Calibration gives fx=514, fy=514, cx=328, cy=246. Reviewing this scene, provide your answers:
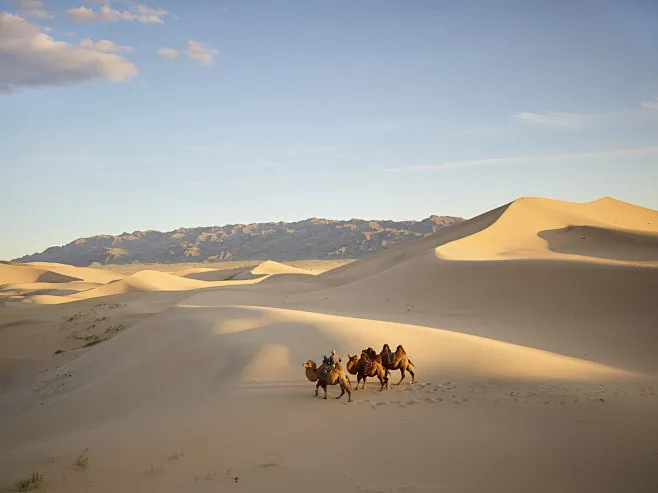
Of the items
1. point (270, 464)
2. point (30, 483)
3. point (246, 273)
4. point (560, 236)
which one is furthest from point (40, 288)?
point (270, 464)

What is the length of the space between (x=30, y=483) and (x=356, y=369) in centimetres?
571

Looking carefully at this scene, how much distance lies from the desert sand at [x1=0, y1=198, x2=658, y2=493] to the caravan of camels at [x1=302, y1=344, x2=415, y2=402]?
33 cm

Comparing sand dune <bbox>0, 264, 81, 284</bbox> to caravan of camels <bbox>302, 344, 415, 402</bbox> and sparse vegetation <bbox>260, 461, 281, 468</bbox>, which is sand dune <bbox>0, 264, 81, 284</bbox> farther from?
sparse vegetation <bbox>260, 461, 281, 468</bbox>

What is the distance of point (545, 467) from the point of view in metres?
6.43

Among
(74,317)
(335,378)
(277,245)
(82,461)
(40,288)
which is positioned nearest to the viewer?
(82,461)

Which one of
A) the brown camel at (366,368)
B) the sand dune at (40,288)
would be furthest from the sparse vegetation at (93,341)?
the sand dune at (40,288)

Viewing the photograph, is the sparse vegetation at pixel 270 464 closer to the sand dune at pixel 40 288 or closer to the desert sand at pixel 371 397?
the desert sand at pixel 371 397

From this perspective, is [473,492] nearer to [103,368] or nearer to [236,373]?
[236,373]

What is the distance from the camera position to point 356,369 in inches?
403

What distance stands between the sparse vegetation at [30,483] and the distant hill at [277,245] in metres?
105

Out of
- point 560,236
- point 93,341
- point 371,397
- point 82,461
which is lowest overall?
point 93,341

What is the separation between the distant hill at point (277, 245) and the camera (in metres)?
122

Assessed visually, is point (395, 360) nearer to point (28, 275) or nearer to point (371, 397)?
point (371, 397)

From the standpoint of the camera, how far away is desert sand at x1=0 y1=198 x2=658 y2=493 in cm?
664
